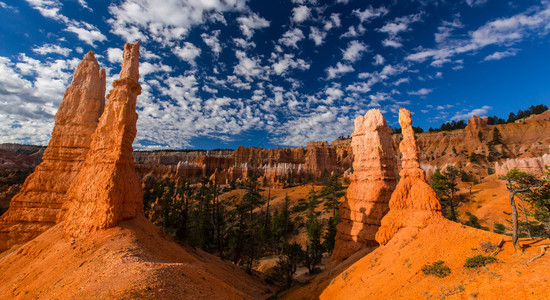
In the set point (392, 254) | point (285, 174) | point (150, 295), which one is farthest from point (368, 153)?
point (285, 174)

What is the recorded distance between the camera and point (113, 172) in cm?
1473

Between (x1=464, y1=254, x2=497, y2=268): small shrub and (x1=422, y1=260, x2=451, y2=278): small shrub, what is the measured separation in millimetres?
735

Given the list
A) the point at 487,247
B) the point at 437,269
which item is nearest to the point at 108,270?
the point at 437,269

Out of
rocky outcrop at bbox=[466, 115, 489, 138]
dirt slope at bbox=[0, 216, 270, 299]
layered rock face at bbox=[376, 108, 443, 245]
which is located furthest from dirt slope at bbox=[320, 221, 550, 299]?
rocky outcrop at bbox=[466, 115, 489, 138]

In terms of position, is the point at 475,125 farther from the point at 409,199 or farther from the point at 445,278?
the point at 445,278

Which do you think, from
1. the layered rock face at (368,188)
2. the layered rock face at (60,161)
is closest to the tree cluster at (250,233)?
the layered rock face at (368,188)

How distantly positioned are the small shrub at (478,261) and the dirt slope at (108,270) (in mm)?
10402

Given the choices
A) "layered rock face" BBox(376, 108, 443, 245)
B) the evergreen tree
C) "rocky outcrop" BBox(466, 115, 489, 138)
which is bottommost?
"layered rock face" BBox(376, 108, 443, 245)

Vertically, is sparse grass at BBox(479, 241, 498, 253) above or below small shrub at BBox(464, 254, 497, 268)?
above

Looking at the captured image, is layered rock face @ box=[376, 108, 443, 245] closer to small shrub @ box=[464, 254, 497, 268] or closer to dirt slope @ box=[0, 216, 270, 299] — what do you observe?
small shrub @ box=[464, 254, 497, 268]

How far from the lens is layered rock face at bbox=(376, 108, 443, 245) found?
13.4 meters

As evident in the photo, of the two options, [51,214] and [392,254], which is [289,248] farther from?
[51,214]

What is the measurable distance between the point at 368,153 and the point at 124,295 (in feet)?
74.0

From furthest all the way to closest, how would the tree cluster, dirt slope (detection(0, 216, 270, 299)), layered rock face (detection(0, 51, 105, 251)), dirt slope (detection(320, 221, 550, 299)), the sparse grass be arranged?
the tree cluster, layered rock face (detection(0, 51, 105, 251)), the sparse grass, dirt slope (detection(0, 216, 270, 299)), dirt slope (detection(320, 221, 550, 299))
